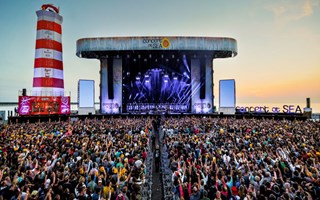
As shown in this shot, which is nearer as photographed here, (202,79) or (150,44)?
(150,44)

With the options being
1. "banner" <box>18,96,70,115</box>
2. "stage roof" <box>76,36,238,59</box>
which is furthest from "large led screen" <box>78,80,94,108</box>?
"stage roof" <box>76,36,238,59</box>

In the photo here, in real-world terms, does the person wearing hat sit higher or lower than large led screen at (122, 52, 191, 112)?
lower

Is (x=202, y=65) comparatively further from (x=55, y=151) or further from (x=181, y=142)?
(x=55, y=151)

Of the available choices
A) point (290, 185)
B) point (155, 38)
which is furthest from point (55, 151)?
point (155, 38)

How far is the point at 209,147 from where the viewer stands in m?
10.9

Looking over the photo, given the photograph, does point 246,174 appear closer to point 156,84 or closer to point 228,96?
point 228,96

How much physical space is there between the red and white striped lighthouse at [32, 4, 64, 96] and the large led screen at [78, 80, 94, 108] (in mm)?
3444

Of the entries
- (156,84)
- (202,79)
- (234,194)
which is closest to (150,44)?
(156,84)

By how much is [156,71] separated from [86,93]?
13.4 m

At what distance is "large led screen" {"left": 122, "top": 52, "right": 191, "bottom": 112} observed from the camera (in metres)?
39.4

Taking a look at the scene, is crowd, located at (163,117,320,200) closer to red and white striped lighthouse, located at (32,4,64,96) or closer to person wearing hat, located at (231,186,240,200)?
person wearing hat, located at (231,186,240,200)

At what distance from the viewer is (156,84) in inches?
1593

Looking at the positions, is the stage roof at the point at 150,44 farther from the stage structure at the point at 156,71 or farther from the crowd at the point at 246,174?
the crowd at the point at 246,174

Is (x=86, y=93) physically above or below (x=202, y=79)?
below
